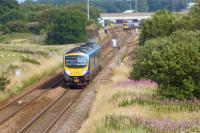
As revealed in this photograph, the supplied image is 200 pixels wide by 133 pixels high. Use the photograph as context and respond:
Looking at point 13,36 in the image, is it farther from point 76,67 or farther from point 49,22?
point 76,67

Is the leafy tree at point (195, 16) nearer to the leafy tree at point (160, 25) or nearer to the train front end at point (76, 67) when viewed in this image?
the leafy tree at point (160, 25)

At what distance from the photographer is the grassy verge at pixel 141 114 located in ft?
51.6

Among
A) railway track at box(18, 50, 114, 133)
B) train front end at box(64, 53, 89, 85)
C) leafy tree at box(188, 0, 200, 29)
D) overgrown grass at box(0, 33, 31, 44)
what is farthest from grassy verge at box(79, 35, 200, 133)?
overgrown grass at box(0, 33, 31, 44)

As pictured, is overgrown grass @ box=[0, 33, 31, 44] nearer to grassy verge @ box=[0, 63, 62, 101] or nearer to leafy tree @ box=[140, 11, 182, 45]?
leafy tree @ box=[140, 11, 182, 45]

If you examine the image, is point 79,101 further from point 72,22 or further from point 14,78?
point 72,22

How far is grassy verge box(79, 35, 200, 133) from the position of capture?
51.6 feet

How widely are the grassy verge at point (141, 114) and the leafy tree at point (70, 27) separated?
64.4 meters

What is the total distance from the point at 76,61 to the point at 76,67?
41 centimetres

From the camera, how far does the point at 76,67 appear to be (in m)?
35.6

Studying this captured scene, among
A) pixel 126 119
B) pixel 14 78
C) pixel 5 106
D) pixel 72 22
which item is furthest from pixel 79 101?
pixel 72 22

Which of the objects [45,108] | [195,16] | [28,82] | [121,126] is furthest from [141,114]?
[195,16]

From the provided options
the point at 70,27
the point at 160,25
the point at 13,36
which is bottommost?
the point at 13,36

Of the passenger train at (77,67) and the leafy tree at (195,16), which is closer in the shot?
the passenger train at (77,67)

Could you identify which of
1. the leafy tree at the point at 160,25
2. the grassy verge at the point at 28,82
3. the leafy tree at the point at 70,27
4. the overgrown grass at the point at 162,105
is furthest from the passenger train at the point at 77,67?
the leafy tree at the point at 70,27
